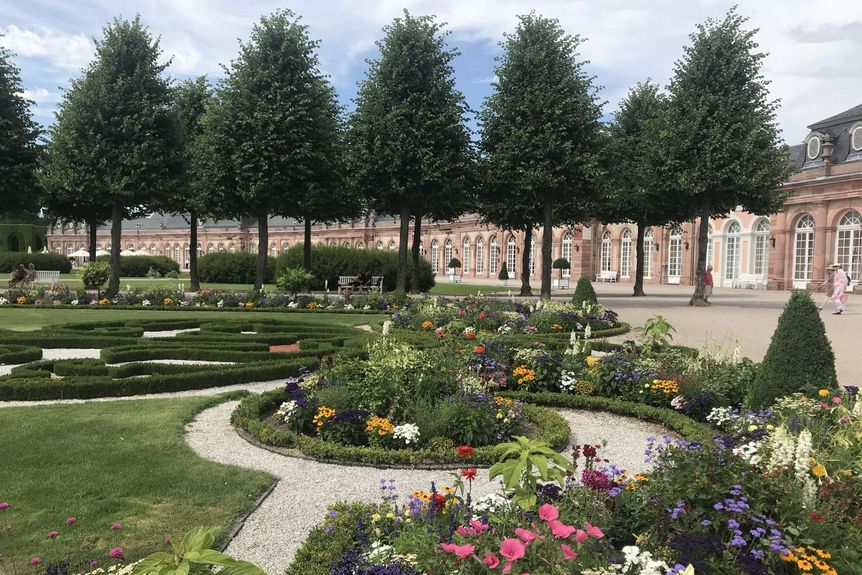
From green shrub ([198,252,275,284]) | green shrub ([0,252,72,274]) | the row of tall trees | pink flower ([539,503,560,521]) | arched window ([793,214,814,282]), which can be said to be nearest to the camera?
pink flower ([539,503,560,521])

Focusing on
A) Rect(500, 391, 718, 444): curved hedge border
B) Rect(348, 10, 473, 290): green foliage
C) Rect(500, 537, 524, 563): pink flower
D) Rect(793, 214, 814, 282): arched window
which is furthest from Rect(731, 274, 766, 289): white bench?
Rect(500, 537, 524, 563): pink flower

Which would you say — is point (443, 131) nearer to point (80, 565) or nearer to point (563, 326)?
point (563, 326)

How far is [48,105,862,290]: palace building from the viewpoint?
108 ft

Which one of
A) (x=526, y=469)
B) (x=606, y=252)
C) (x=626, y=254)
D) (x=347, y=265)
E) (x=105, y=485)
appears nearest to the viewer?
(x=526, y=469)

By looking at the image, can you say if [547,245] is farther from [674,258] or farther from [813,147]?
[674,258]

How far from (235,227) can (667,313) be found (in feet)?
218

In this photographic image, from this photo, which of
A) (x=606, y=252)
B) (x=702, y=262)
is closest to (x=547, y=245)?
(x=702, y=262)

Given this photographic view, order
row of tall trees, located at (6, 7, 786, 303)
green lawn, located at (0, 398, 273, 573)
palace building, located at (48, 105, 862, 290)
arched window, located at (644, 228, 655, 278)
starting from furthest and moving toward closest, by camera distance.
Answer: arched window, located at (644, 228, 655, 278)
palace building, located at (48, 105, 862, 290)
row of tall trees, located at (6, 7, 786, 303)
green lawn, located at (0, 398, 273, 573)

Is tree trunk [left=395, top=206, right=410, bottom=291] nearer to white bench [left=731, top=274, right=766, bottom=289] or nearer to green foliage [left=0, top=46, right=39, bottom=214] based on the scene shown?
green foliage [left=0, top=46, right=39, bottom=214]

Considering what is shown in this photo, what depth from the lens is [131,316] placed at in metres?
15.9

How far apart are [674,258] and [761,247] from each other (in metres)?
6.66

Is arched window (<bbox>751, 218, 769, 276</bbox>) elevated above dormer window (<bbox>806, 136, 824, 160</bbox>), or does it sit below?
below

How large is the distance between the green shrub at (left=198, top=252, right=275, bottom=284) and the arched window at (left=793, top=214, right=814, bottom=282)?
30.2 meters

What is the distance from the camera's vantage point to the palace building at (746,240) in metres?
32.9
